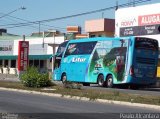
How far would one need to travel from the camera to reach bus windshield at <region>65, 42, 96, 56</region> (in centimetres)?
3775

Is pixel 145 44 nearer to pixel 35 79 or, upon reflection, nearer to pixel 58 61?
pixel 35 79

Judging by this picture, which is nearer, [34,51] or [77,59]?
[77,59]

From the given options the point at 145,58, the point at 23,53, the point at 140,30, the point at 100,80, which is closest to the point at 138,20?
the point at 140,30

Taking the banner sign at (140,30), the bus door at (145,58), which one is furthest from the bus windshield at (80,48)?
the banner sign at (140,30)

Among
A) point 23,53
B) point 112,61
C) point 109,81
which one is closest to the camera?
point 112,61

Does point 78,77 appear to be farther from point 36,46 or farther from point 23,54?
point 36,46

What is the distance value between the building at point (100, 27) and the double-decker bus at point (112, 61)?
21545 mm

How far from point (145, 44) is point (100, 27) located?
28.1 meters

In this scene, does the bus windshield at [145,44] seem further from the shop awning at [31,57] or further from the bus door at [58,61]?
the shop awning at [31,57]

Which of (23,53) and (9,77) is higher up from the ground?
(23,53)

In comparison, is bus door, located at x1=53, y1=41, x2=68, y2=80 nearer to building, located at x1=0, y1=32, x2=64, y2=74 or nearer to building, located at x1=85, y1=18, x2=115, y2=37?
building, located at x1=85, y1=18, x2=115, y2=37

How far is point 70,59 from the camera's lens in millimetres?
40281

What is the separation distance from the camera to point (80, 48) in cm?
3909

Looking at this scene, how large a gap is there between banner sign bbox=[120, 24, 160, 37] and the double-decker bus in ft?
27.0
